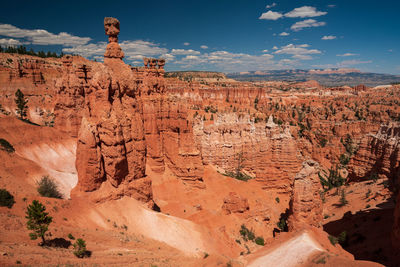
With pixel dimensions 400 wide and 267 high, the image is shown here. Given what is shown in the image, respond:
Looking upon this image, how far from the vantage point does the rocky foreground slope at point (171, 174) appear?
15.0 meters

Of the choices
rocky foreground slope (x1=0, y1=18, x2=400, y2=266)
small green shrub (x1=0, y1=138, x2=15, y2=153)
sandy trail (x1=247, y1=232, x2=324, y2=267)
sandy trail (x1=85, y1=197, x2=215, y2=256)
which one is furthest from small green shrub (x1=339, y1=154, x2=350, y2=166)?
small green shrub (x1=0, y1=138, x2=15, y2=153)

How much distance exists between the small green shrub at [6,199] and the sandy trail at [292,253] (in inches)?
540

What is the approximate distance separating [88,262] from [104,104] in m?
9.80

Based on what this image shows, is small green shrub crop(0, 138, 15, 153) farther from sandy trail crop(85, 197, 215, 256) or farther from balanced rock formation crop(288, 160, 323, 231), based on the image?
balanced rock formation crop(288, 160, 323, 231)

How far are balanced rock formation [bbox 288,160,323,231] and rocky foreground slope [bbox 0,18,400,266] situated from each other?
9 centimetres

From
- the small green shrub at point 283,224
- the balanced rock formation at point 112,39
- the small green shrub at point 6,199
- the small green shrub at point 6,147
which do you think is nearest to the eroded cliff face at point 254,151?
the small green shrub at point 283,224

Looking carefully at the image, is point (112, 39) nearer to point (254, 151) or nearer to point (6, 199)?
point (6, 199)

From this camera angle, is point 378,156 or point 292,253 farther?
point 378,156

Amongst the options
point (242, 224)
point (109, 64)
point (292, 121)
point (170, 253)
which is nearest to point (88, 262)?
point (170, 253)

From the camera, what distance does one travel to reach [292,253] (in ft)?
50.5

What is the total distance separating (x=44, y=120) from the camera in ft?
145

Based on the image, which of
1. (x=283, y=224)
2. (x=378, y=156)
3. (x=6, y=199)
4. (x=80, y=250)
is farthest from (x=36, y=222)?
(x=378, y=156)

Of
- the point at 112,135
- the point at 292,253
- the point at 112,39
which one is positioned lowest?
the point at 292,253

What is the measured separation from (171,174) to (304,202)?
1391 cm
